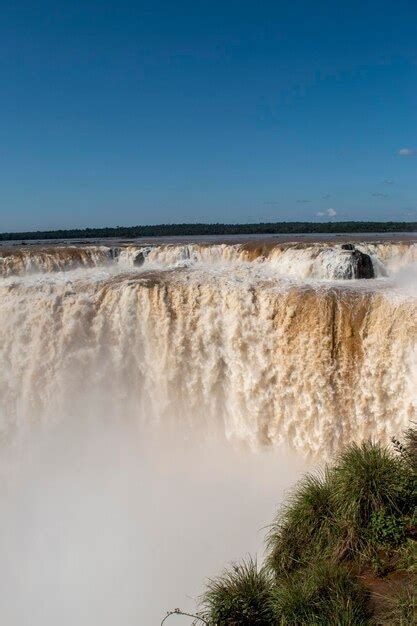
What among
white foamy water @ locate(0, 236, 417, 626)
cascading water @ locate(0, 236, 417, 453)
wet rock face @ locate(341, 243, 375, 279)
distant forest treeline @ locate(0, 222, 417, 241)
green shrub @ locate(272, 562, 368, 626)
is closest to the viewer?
green shrub @ locate(272, 562, 368, 626)

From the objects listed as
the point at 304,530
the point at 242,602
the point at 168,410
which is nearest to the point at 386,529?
the point at 304,530

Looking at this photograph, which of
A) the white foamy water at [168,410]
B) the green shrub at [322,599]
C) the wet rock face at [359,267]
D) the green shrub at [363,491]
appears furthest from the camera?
the wet rock face at [359,267]

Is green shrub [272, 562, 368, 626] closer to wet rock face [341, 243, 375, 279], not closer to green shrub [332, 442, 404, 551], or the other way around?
green shrub [332, 442, 404, 551]

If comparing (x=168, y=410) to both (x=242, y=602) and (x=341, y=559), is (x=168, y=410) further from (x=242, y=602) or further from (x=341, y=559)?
(x=242, y=602)

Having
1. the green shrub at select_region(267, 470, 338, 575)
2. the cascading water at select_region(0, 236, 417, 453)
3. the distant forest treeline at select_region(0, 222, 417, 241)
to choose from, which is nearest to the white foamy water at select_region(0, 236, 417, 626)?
the cascading water at select_region(0, 236, 417, 453)

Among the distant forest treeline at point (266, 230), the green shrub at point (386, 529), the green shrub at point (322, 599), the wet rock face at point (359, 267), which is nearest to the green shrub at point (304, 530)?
the green shrub at point (386, 529)

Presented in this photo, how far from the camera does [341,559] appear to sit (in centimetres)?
621

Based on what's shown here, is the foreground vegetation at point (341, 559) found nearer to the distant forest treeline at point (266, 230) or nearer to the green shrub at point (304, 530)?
the green shrub at point (304, 530)

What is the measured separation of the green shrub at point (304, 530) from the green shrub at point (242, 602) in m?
0.57

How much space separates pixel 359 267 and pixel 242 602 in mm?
12823

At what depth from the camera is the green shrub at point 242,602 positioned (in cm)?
561

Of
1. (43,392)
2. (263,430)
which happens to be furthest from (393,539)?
(43,392)

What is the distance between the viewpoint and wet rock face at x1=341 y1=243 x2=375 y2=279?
16.4 metres

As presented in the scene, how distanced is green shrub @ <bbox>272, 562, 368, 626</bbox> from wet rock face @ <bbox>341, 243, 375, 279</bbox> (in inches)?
468
